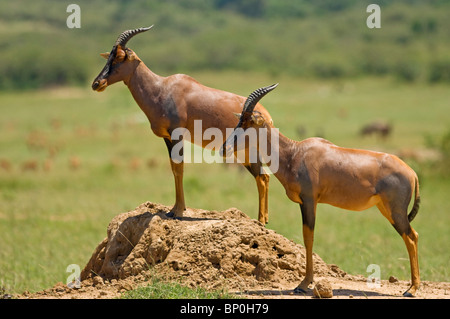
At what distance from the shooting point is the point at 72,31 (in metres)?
108

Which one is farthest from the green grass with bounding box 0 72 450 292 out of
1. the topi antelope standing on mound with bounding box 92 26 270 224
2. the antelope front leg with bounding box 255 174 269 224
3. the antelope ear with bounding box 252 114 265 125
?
the antelope ear with bounding box 252 114 265 125

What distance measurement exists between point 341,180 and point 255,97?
135 cm

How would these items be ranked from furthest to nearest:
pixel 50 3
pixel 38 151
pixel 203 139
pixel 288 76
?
pixel 50 3, pixel 288 76, pixel 38 151, pixel 203 139

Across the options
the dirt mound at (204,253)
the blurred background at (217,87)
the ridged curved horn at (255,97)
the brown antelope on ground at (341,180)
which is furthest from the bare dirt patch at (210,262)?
the blurred background at (217,87)

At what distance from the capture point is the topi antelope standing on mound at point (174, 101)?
8828 mm

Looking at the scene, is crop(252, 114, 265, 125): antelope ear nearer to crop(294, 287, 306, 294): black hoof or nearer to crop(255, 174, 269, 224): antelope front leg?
crop(255, 174, 269, 224): antelope front leg

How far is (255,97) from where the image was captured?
26.0 feet

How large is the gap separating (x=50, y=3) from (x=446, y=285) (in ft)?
403

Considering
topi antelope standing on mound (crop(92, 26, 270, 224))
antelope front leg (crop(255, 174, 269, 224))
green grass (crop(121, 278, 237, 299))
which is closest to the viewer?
green grass (crop(121, 278, 237, 299))

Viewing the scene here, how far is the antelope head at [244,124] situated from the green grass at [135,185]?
2.10 metres

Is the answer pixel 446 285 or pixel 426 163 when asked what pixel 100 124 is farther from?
pixel 446 285

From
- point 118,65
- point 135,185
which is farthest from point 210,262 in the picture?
point 135,185

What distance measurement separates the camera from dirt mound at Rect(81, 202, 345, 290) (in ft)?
27.8
